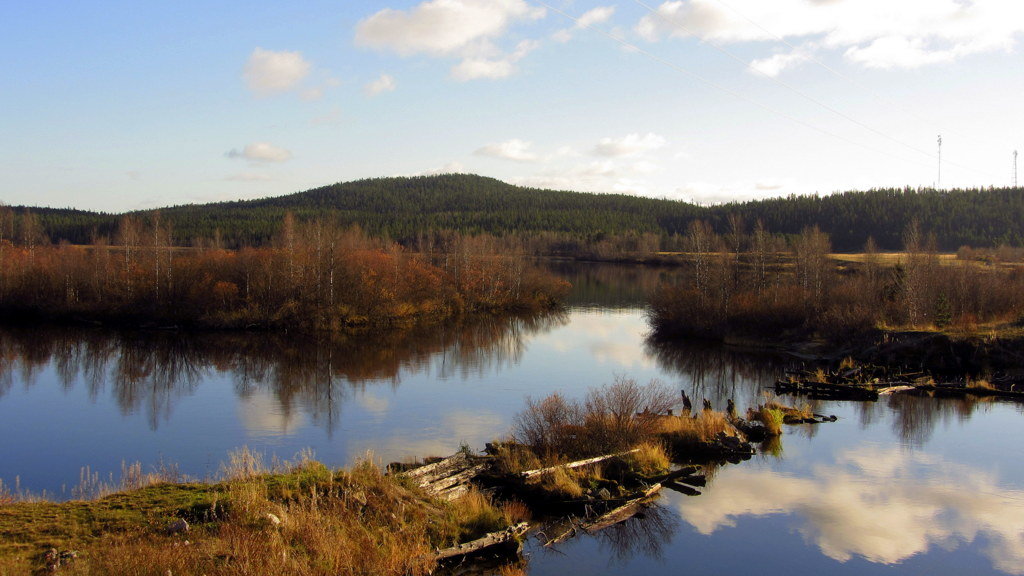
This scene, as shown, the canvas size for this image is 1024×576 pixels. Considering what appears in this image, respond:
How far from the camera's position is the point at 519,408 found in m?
25.9

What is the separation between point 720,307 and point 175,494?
38.1 m

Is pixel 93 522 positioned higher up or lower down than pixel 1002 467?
higher up

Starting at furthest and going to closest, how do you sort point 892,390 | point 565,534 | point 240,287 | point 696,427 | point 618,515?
point 240,287 < point 892,390 < point 696,427 < point 618,515 < point 565,534

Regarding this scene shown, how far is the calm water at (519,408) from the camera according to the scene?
1485 cm

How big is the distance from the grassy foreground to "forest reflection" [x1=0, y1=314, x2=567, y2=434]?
9.60 m

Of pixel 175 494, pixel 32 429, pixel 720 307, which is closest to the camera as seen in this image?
pixel 175 494

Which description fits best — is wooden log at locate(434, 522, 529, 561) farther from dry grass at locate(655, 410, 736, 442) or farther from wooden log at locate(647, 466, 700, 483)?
dry grass at locate(655, 410, 736, 442)

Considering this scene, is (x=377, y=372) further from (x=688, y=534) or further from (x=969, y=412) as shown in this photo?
(x=969, y=412)

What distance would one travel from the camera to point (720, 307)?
45375mm

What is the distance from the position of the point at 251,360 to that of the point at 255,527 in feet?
89.4

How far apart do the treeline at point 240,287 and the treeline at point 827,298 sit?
19.3 metres

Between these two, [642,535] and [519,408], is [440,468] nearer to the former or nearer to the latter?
[642,535]

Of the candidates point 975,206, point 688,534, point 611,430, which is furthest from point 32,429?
point 975,206

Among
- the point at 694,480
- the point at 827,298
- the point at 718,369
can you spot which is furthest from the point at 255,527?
the point at 827,298
